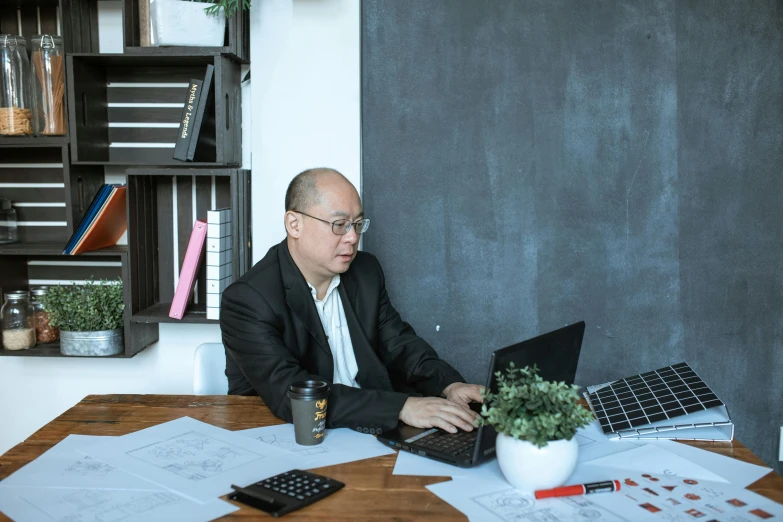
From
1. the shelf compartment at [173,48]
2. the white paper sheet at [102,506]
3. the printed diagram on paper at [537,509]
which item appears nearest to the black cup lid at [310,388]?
the white paper sheet at [102,506]

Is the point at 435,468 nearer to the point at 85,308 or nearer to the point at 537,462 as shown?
the point at 537,462

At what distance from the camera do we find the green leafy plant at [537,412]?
1266 millimetres

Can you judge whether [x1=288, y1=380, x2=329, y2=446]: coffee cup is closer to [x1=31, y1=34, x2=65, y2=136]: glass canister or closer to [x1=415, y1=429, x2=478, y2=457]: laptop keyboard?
[x1=415, y1=429, x2=478, y2=457]: laptop keyboard

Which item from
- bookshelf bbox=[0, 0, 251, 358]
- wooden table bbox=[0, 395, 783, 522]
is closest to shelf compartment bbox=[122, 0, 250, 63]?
bookshelf bbox=[0, 0, 251, 358]

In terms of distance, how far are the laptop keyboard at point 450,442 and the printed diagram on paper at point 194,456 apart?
355mm

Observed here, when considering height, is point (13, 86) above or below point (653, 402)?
above

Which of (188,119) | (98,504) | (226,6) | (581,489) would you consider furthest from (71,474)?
(226,6)

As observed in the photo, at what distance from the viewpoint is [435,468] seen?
1404 mm

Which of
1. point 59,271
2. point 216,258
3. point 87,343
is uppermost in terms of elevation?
point 216,258

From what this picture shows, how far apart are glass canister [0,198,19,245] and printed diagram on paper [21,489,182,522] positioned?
180 cm

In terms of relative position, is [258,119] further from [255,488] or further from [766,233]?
[766,233]

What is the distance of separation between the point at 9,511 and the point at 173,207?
1788mm

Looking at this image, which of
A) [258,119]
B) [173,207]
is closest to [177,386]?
[173,207]

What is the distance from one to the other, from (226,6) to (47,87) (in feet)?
2.56
